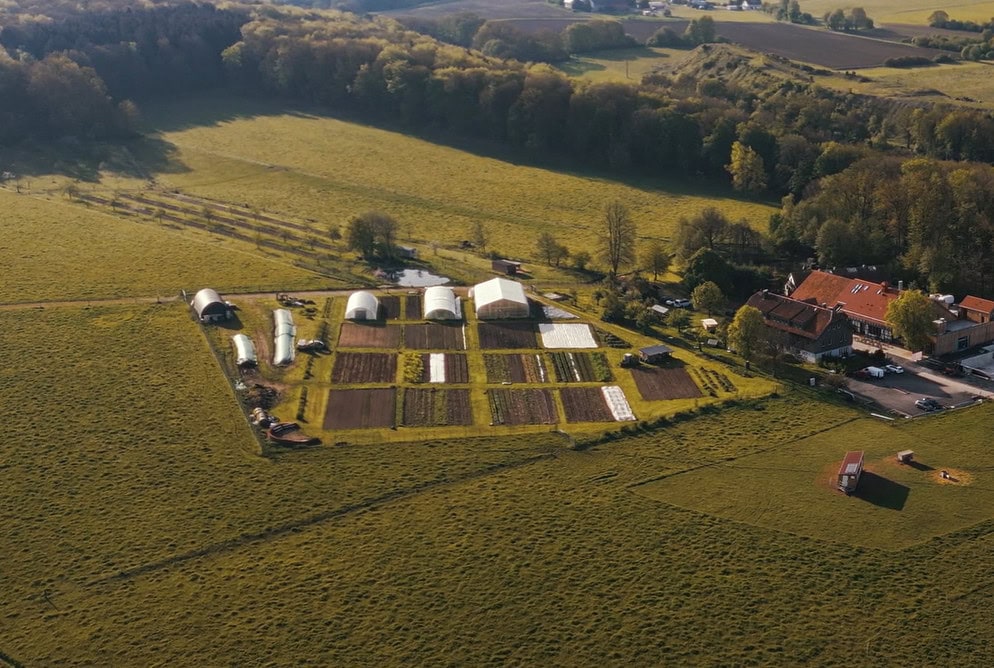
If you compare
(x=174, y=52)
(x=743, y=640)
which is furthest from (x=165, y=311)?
(x=174, y=52)

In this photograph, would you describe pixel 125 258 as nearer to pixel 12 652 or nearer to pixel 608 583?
pixel 12 652

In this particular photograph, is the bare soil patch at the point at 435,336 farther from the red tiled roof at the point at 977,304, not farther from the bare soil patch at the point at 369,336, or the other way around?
the red tiled roof at the point at 977,304

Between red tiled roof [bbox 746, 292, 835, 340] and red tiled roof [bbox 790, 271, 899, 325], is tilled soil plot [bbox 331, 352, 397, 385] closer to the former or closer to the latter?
red tiled roof [bbox 746, 292, 835, 340]

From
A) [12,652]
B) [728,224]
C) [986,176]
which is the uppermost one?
[986,176]

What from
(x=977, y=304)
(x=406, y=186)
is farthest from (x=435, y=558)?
(x=406, y=186)

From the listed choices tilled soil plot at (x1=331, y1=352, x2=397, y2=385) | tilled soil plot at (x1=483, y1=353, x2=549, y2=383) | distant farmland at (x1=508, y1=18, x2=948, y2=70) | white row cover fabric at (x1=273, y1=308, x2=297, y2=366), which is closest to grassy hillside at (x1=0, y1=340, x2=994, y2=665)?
white row cover fabric at (x1=273, y1=308, x2=297, y2=366)

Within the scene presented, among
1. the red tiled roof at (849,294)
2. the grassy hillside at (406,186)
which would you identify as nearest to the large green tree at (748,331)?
the red tiled roof at (849,294)
